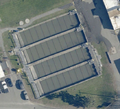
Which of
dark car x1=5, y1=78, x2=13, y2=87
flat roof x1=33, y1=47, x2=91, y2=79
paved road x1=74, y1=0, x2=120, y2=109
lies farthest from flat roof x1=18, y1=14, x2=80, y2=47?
dark car x1=5, y1=78, x2=13, y2=87

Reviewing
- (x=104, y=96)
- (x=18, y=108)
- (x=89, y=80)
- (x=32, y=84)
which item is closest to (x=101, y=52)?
(x=89, y=80)

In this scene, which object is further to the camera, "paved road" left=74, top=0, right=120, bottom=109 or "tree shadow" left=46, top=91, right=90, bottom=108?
"paved road" left=74, top=0, right=120, bottom=109

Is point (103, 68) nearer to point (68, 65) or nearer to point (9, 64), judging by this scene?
point (68, 65)

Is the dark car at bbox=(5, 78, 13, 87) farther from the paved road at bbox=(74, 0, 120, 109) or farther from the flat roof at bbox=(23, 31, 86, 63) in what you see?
the paved road at bbox=(74, 0, 120, 109)

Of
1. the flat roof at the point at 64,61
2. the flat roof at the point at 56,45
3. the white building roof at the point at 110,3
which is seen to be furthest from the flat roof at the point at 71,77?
the white building roof at the point at 110,3

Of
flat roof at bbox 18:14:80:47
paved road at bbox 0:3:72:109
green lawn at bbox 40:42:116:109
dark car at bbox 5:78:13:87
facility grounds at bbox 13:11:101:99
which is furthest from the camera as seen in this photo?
paved road at bbox 0:3:72:109

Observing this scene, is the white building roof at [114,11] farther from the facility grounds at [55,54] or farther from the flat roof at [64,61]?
the flat roof at [64,61]

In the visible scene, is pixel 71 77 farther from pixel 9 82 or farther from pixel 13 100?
pixel 13 100
